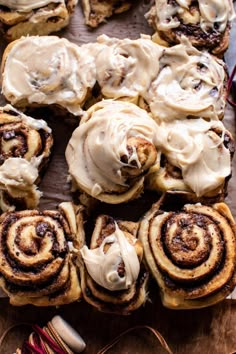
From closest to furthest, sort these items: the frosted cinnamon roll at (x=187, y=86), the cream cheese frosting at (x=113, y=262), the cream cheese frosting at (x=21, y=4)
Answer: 1. the cream cheese frosting at (x=113, y=262)
2. the frosted cinnamon roll at (x=187, y=86)
3. the cream cheese frosting at (x=21, y=4)

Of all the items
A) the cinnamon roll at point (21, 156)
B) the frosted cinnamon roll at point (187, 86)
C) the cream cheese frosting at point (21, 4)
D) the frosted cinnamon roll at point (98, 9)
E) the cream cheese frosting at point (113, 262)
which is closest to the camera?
the cream cheese frosting at point (113, 262)

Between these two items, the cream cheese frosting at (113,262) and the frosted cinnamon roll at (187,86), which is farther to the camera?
the frosted cinnamon roll at (187,86)

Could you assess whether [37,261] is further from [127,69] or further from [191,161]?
[127,69]

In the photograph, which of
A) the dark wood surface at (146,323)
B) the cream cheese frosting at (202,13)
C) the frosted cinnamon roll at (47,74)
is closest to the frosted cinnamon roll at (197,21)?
the cream cheese frosting at (202,13)

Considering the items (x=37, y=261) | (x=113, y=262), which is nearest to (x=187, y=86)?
(x=113, y=262)

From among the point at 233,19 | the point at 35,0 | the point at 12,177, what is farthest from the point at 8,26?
the point at 233,19

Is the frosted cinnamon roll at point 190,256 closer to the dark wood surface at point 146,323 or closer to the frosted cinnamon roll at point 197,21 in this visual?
the dark wood surface at point 146,323

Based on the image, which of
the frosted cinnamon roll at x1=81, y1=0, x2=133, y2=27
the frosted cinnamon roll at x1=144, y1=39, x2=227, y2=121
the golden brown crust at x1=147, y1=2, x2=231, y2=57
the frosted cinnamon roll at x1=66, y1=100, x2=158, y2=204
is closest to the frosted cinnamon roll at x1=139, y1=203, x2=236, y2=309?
the frosted cinnamon roll at x1=66, y1=100, x2=158, y2=204
